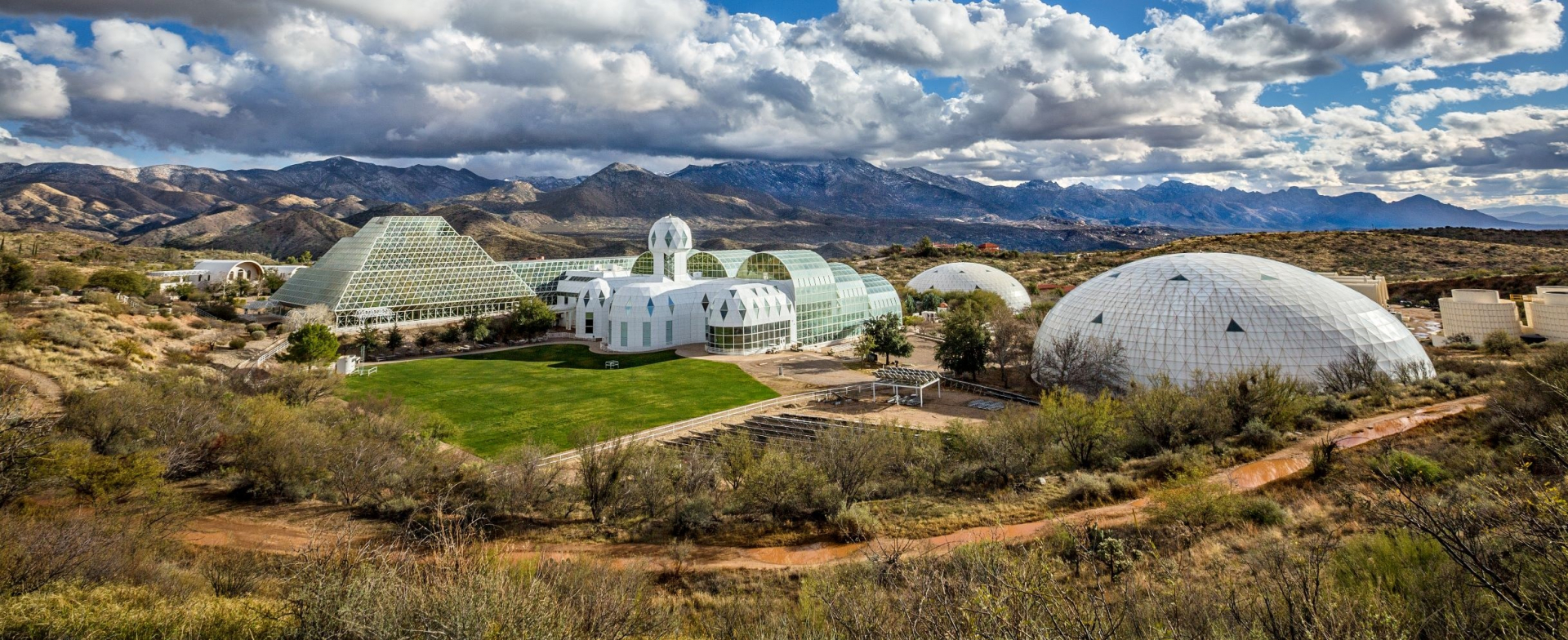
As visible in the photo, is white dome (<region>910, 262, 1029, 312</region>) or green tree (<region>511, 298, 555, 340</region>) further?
white dome (<region>910, 262, 1029, 312</region>)

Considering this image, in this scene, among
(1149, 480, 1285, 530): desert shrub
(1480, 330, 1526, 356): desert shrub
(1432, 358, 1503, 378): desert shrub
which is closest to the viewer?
(1149, 480, 1285, 530): desert shrub

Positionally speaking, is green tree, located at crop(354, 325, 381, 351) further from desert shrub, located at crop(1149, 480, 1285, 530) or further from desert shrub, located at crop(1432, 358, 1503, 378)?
desert shrub, located at crop(1432, 358, 1503, 378)

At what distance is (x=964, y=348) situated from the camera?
1555 inches

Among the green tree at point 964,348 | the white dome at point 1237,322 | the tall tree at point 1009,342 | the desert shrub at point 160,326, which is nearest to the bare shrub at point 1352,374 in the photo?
the white dome at point 1237,322

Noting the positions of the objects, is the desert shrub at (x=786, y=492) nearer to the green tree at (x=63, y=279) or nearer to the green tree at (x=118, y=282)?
the green tree at (x=118, y=282)

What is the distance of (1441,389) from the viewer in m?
26.0

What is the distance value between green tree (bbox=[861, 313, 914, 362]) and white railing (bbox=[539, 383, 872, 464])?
5920mm

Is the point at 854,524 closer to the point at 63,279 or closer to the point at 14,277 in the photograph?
the point at 14,277

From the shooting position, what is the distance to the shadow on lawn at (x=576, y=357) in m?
44.8

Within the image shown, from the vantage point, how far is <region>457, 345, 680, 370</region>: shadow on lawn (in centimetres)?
4481

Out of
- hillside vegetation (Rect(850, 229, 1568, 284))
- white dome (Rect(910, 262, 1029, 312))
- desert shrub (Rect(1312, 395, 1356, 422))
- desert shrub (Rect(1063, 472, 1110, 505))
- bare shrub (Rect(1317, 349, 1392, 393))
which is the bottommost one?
desert shrub (Rect(1063, 472, 1110, 505))

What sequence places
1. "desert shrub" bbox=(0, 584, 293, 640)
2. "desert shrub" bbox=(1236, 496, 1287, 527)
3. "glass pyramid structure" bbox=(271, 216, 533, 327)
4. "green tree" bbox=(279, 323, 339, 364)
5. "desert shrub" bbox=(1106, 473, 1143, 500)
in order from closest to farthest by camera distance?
"desert shrub" bbox=(0, 584, 293, 640) → "desert shrub" bbox=(1236, 496, 1287, 527) → "desert shrub" bbox=(1106, 473, 1143, 500) → "green tree" bbox=(279, 323, 339, 364) → "glass pyramid structure" bbox=(271, 216, 533, 327)

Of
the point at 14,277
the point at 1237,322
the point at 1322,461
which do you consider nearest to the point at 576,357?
the point at 14,277

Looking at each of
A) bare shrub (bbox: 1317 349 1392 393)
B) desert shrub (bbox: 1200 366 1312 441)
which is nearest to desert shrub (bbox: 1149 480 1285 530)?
desert shrub (bbox: 1200 366 1312 441)
